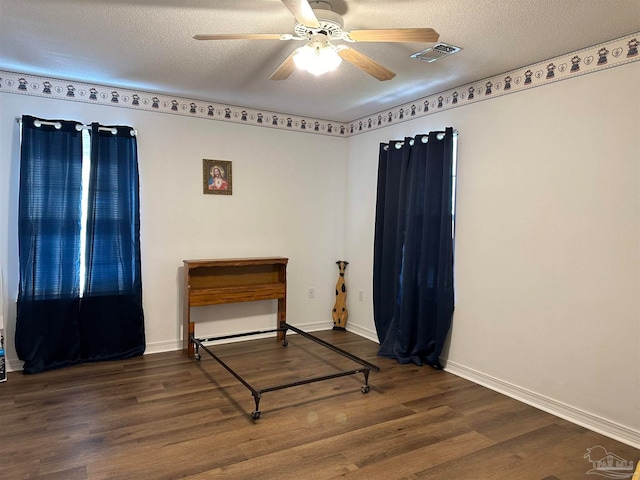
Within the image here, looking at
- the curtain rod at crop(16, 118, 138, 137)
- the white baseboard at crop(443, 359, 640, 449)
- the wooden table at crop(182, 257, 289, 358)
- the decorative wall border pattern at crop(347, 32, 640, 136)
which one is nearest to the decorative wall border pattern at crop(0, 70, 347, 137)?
the curtain rod at crop(16, 118, 138, 137)

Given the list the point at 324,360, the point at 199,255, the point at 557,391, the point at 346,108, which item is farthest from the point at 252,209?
the point at 557,391

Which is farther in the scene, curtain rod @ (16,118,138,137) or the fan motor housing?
curtain rod @ (16,118,138,137)

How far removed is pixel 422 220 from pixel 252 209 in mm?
1897

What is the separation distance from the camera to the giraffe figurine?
534 centimetres

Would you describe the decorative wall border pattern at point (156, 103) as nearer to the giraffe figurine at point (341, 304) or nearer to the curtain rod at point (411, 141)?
the curtain rod at point (411, 141)

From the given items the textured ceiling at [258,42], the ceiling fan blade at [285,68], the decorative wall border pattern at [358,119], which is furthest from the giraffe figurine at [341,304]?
the ceiling fan blade at [285,68]

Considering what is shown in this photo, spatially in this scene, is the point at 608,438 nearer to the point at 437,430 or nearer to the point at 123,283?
the point at 437,430

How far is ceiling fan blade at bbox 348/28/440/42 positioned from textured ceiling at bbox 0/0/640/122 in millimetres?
241

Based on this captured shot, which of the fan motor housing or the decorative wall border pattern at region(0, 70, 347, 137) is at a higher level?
the decorative wall border pattern at region(0, 70, 347, 137)

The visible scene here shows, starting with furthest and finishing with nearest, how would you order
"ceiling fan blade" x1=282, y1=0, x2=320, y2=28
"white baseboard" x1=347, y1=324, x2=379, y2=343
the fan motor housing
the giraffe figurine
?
the giraffe figurine
"white baseboard" x1=347, y1=324, x2=379, y2=343
the fan motor housing
"ceiling fan blade" x1=282, y1=0, x2=320, y2=28

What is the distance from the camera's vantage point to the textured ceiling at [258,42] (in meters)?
2.41

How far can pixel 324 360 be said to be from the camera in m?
4.21

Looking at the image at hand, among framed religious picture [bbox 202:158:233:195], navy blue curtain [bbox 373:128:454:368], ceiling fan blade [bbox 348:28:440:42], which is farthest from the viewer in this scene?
framed religious picture [bbox 202:158:233:195]

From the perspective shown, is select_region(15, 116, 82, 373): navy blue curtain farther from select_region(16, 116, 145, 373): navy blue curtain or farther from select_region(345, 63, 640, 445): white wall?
select_region(345, 63, 640, 445): white wall
